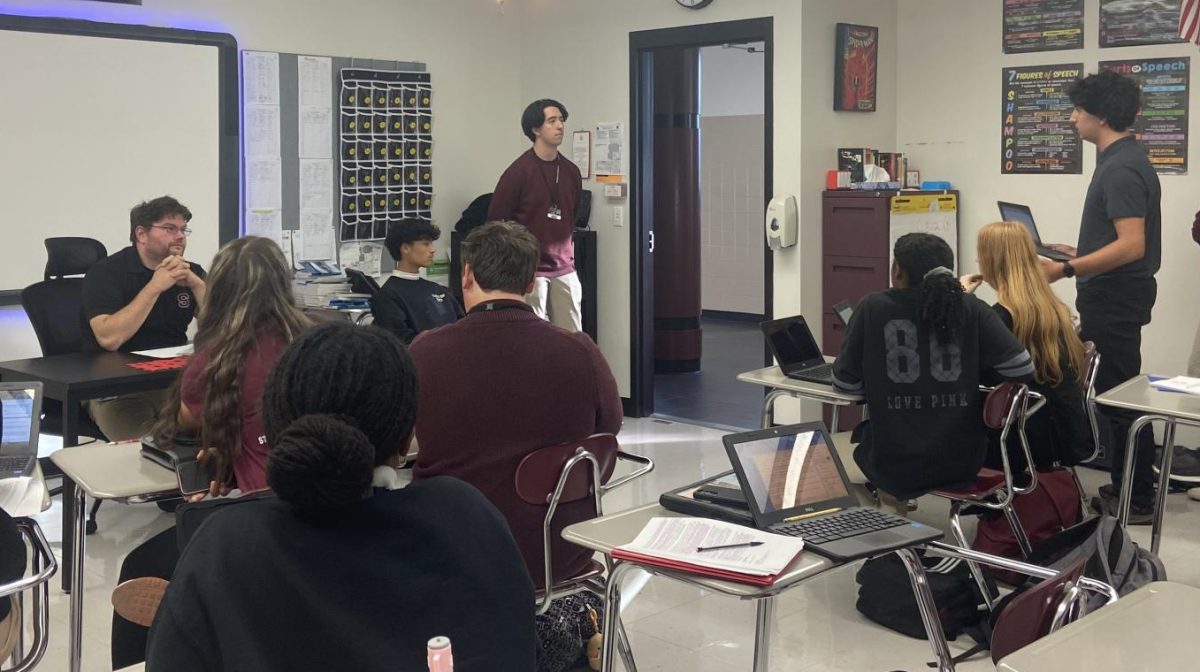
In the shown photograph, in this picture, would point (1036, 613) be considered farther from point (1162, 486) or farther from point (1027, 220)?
point (1027, 220)

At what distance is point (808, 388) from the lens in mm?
3973

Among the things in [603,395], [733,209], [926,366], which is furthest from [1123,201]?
[733,209]

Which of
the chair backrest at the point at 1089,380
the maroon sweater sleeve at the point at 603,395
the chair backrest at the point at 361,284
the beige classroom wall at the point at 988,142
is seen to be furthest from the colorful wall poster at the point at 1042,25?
the maroon sweater sleeve at the point at 603,395

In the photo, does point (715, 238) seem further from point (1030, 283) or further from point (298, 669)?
point (298, 669)

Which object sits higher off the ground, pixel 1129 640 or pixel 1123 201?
pixel 1123 201

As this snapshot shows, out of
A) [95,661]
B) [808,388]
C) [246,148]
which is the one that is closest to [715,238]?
[246,148]

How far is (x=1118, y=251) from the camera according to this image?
457 centimetres

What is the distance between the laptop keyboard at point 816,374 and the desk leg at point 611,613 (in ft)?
5.83

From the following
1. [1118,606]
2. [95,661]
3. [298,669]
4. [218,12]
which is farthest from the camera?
[218,12]

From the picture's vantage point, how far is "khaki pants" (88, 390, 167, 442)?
4.61 m

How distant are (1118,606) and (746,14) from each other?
15.4ft

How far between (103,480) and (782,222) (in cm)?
382

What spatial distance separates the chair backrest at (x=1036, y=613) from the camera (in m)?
2.00

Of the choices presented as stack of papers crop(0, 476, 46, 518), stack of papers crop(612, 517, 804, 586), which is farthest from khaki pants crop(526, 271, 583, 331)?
stack of papers crop(612, 517, 804, 586)
